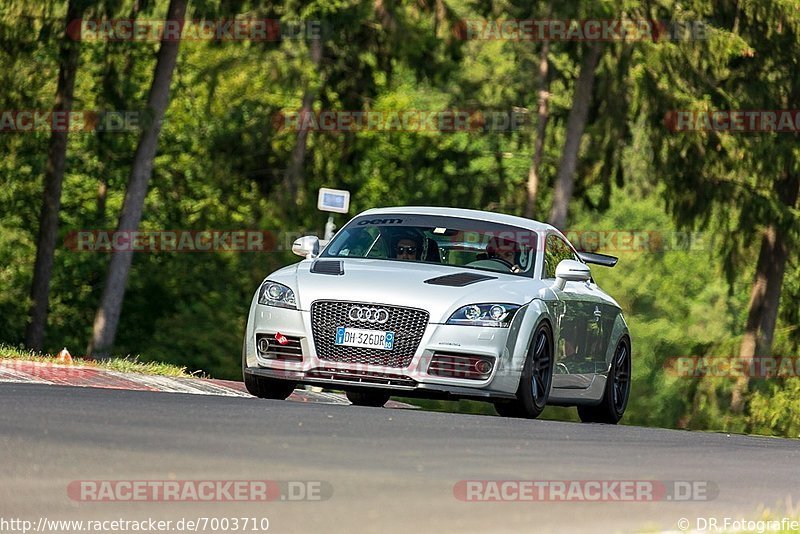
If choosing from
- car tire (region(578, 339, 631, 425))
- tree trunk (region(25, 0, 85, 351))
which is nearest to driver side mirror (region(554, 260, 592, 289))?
car tire (region(578, 339, 631, 425))

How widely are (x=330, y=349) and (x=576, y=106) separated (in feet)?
81.7

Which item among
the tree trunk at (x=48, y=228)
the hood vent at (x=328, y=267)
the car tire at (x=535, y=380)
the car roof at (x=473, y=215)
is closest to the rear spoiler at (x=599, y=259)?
the car roof at (x=473, y=215)

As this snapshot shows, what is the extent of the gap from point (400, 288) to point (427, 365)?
2.08 feet

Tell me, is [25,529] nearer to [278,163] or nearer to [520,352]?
[520,352]

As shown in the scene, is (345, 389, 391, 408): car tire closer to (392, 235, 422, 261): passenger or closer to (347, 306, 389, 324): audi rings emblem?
(392, 235, 422, 261): passenger

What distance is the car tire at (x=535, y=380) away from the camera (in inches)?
585

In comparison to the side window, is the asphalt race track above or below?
below

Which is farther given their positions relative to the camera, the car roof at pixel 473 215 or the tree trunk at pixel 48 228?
the tree trunk at pixel 48 228

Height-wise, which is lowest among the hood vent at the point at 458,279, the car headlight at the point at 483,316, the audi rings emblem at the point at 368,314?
the audi rings emblem at the point at 368,314

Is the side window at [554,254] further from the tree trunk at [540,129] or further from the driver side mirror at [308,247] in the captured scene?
the tree trunk at [540,129]

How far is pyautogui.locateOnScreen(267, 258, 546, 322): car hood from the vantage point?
1452cm

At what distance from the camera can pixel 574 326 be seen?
16203 mm

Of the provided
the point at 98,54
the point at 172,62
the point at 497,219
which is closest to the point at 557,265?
the point at 497,219

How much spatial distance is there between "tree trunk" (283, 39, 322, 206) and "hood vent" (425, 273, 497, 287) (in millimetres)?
28726
